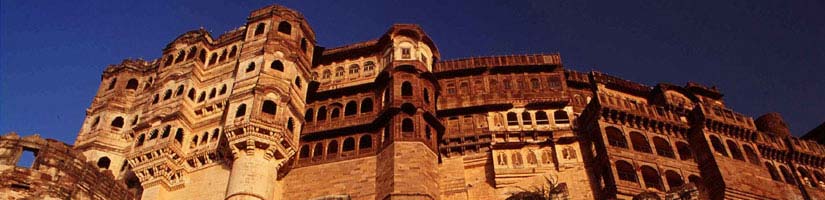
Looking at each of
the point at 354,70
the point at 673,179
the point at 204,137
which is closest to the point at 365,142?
the point at 354,70

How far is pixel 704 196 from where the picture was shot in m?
33.1

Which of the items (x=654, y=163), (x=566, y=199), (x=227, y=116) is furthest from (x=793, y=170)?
(x=227, y=116)

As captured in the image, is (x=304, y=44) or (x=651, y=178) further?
(x=304, y=44)

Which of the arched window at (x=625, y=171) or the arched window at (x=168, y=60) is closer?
the arched window at (x=625, y=171)

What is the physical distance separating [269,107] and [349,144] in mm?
4594

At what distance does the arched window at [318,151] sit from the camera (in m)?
35.1

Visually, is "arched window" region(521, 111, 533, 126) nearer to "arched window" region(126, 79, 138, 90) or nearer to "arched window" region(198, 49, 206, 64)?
"arched window" region(198, 49, 206, 64)

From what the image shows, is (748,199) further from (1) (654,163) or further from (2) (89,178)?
(2) (89,178)

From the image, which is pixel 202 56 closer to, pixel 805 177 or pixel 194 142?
pixel 194 142

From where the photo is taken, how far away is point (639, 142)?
35.2m

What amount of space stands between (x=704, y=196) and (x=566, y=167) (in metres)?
6.86

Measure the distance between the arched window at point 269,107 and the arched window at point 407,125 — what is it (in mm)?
6572

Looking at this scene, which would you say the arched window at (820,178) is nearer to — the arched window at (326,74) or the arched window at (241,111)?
the arched window at (326,74)

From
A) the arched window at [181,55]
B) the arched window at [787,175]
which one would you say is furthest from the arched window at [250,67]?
the arched window at [787,175]
